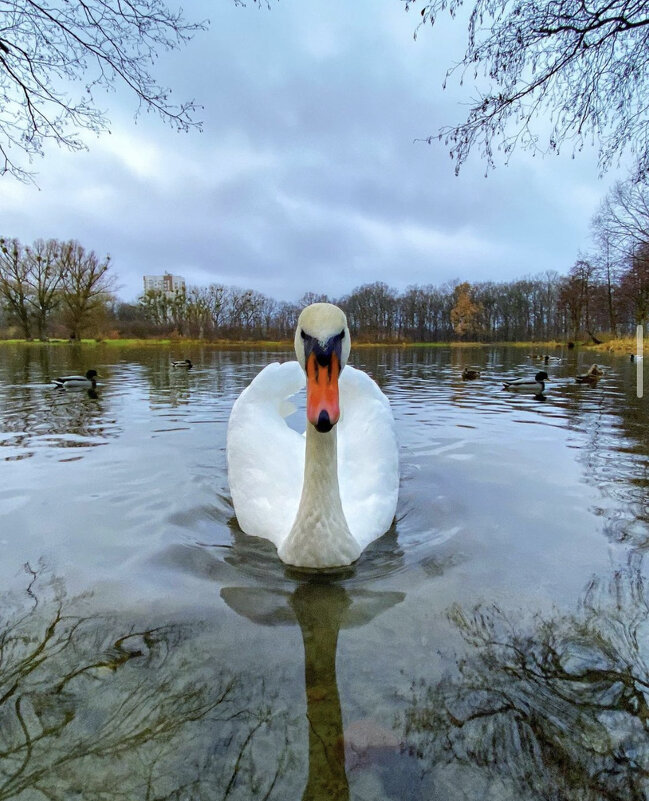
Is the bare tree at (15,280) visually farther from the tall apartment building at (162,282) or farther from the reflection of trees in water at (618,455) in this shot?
the reflection of trees in water at (618,455)

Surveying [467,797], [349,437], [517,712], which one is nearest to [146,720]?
[467,797]

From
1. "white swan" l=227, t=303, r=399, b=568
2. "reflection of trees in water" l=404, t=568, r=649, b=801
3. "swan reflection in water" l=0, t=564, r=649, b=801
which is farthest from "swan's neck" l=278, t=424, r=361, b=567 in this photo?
"reflection of trees in water" l=404, t=568, r=649, b=801

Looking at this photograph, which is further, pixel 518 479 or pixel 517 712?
Result: pixel 518 479

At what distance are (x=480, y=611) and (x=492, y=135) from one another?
407 cm

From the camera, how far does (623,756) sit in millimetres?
1631

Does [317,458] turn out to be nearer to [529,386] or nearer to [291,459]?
[291,459]

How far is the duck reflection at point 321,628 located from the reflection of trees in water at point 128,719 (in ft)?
0.42

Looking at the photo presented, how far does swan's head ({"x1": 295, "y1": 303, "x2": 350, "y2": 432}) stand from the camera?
2.38 m

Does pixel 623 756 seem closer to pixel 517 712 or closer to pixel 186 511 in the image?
pixel 517 712

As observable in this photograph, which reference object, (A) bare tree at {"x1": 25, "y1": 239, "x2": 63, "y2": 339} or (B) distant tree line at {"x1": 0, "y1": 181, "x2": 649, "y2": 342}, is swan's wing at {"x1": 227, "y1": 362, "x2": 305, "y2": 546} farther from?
(A) bare tree at {"x1": 25, "y1": 239, "x2": 63, "y2": 339}

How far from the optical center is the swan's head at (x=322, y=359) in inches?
93.6

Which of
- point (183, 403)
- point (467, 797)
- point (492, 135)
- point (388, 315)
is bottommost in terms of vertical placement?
point (467, 797)

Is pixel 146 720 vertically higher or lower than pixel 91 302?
lower

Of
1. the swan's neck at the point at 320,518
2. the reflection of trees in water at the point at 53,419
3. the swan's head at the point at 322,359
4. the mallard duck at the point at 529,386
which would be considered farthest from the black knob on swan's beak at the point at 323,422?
the mallard duck at the point at 529,386
